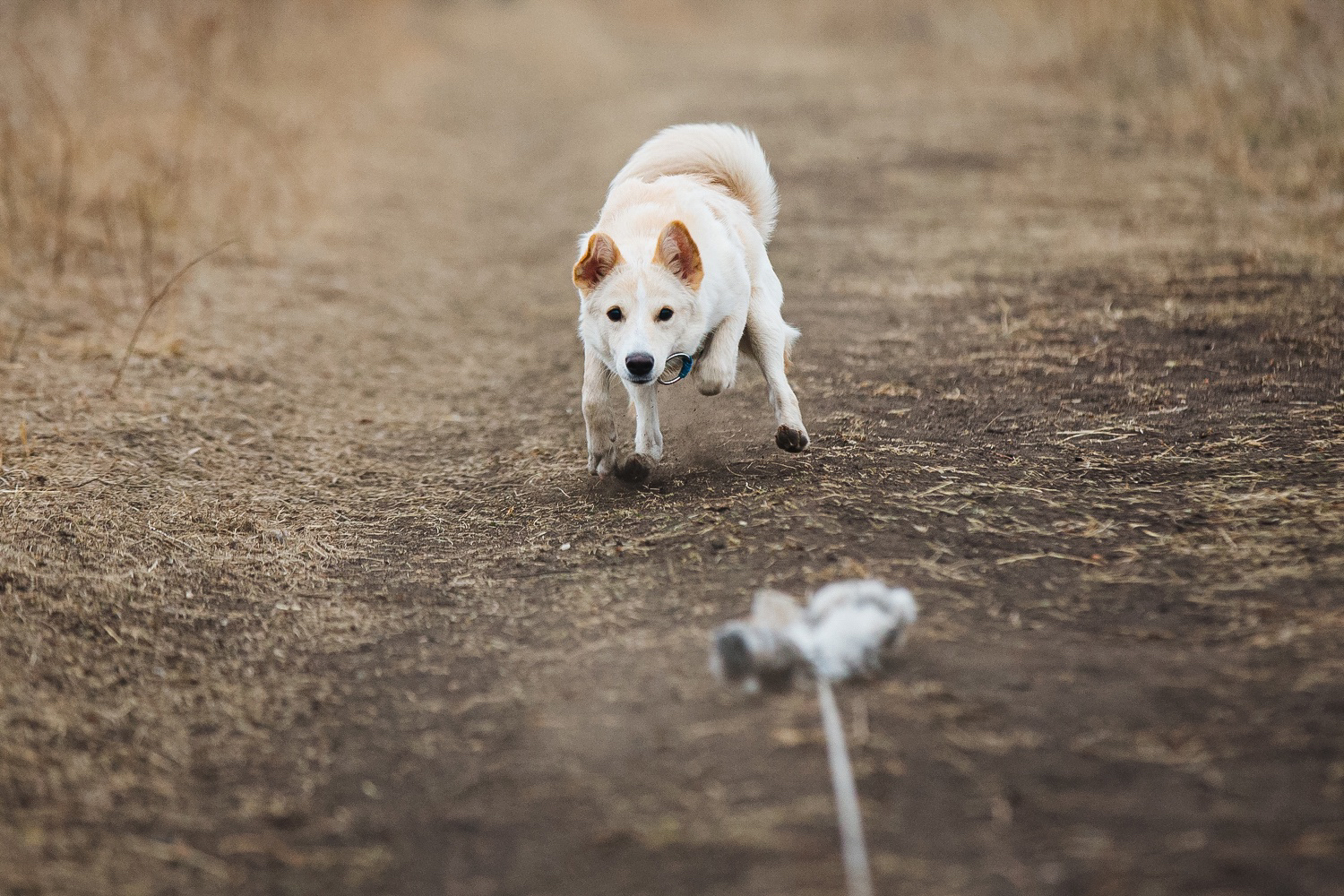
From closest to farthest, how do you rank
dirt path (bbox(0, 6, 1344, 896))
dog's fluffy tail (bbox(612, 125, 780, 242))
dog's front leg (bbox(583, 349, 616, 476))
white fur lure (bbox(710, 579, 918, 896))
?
dirt path (bbox(0, 6, 1344, 896))
white fur lure (bbox(710, 579, 918, 896))
dog's front leg (bbox(583, 349, 616, 476))
dog's fluffy tail (bbox(612, 125, 780, 242))

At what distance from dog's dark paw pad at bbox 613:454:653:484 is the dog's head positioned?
42 centimetres

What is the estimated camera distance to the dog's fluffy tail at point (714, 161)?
438cm

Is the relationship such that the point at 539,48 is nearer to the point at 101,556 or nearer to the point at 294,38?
the point at 294,38

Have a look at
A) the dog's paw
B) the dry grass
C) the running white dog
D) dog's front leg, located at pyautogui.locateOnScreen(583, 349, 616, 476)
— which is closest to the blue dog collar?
the running white dog

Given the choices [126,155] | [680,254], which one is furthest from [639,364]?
[126,155]

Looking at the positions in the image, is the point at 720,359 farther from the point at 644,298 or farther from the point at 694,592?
the point at 694,592

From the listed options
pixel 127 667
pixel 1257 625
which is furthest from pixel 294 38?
pixel 1257 625

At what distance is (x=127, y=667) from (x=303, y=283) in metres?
4.74

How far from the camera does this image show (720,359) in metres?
3.83

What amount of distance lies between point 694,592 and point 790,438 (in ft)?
2.80

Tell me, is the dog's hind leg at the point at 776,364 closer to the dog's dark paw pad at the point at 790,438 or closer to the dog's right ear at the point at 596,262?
the dog's dark paw pad at the point at 790,438

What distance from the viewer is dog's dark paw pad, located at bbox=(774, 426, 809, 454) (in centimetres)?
383

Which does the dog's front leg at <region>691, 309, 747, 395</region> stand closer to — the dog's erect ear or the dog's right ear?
the dog's erect ear

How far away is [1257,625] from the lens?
2.76 metres
